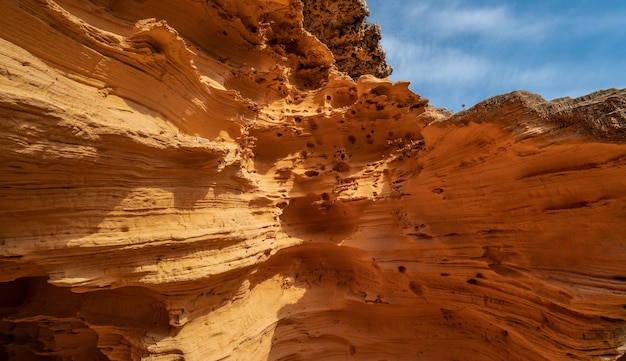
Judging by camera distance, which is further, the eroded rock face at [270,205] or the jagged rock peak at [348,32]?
the jagged rock peak at [348,32]

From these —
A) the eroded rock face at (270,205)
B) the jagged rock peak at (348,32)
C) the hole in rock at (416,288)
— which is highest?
the jagged rock peak at (348,32)

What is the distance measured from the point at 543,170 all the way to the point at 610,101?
44.9 inches

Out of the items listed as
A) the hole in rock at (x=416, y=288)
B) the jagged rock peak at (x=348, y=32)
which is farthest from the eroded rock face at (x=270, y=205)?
the jagged rock peak at (x=348, y=32)

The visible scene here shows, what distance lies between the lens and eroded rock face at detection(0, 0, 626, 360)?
122 inches

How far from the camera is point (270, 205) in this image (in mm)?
5441

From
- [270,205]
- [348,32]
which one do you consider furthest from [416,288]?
[348,32]

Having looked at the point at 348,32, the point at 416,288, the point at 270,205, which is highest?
the point at 348,32

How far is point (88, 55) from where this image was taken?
3.52m

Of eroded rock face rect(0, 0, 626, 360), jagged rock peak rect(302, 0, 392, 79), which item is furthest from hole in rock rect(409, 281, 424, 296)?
jagged rock peak rect(302, 0, 392, 79)

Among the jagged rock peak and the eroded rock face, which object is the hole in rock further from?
the jagged rock peak

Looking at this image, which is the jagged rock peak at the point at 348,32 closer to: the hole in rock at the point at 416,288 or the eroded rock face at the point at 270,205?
the eroded rock face at the point at 270,205

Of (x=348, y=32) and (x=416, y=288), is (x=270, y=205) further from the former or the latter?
(x=348, y=32)

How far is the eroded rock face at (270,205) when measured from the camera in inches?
122

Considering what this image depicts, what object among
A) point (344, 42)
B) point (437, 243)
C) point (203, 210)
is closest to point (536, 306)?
point (437, 243)
